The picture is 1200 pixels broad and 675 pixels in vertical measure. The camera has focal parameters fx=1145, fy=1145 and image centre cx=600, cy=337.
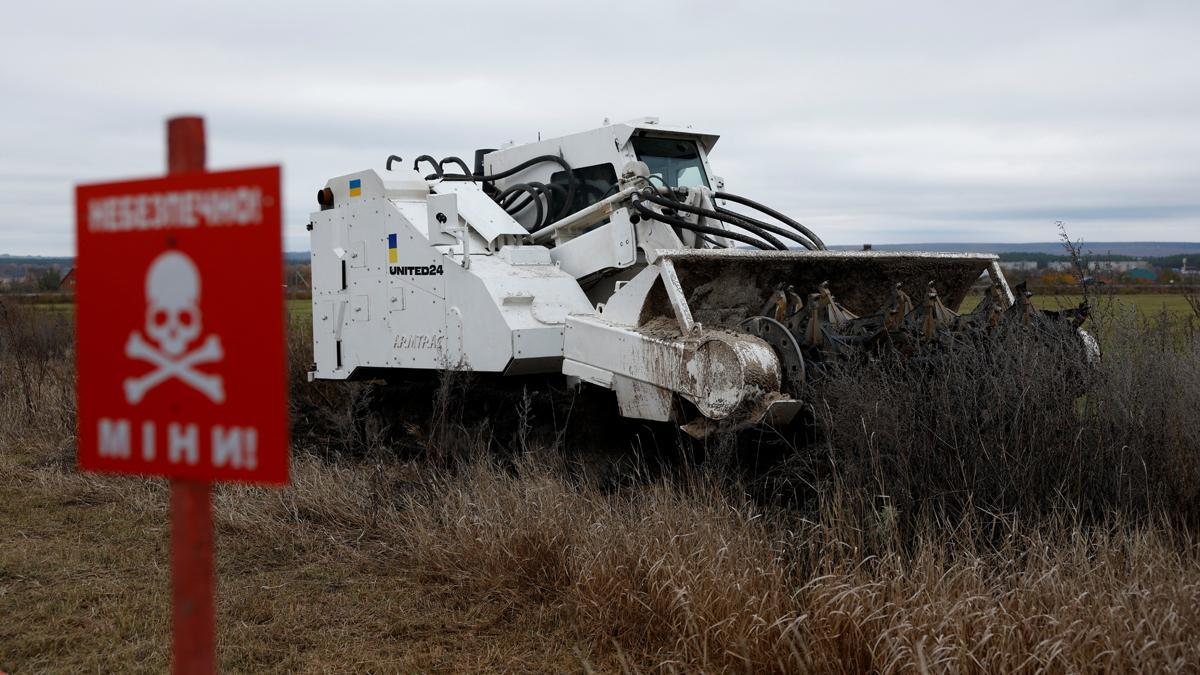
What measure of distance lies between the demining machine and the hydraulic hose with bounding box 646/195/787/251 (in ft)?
0.06

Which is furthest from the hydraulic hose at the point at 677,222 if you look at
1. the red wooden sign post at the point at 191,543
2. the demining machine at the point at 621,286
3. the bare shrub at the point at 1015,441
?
the red wooden sign post at the point at 191,543

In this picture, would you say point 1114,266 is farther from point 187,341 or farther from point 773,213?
point 187,341

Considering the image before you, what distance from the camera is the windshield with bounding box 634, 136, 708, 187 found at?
9.12 metres

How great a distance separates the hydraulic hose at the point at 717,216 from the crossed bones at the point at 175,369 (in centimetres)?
585

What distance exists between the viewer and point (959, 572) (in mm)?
4391

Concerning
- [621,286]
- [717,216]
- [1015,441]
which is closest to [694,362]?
[621,286]

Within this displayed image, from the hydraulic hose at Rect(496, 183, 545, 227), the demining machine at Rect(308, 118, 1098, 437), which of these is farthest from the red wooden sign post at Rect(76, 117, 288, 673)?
the hydraulic hose at Rect(496, 183, 545, 227)

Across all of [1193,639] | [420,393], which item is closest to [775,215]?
[420,393]

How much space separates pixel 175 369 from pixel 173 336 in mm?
65

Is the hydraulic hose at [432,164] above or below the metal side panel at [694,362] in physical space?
above

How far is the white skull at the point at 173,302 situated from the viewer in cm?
222

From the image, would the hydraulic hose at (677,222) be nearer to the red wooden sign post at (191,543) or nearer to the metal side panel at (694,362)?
the metal side panel at (694,362)

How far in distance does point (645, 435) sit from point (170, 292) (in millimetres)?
5645

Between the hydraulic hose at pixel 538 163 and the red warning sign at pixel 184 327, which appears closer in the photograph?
the red warning sign at pixel 184 327
